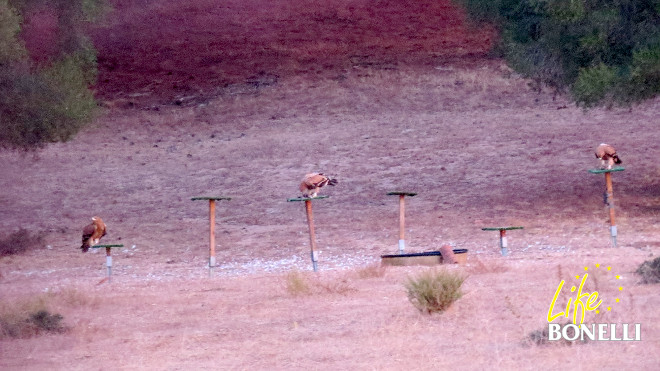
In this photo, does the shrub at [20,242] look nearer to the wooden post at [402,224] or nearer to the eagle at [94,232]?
the eagle at [94,232]

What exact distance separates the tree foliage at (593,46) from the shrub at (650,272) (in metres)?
7.17

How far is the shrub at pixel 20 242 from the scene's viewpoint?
752 inches

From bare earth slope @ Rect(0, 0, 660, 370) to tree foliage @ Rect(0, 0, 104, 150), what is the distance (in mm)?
2403

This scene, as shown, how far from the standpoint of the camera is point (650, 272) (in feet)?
33.5

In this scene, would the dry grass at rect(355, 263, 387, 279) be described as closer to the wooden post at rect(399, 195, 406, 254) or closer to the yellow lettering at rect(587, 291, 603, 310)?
the wooden post at rect(399, 195, 406, 254)

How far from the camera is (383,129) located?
25562mm

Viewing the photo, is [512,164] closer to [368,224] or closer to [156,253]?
[368,224]

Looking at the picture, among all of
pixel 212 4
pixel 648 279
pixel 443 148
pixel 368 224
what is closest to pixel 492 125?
pixel 443 148

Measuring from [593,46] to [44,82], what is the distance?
9607 mm

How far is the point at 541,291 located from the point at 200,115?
18.9 m

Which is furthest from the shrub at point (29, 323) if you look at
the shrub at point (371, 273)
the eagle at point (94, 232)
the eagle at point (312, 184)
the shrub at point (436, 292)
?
the eagle at point (312, 184)

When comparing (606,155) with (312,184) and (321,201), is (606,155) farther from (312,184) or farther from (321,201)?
(321,201)

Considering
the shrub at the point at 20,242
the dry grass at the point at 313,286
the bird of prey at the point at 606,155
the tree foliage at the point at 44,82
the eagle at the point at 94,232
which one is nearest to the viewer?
the dry grass at the point at 313,286

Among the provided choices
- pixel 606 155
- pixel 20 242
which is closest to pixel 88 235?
pixel 20 242
